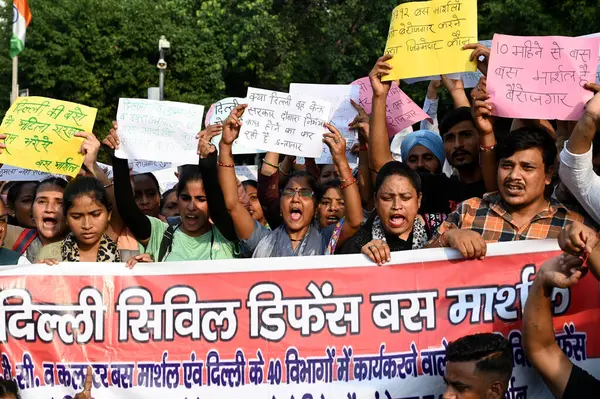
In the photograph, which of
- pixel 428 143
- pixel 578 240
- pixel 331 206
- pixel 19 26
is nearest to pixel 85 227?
pixel 331 206

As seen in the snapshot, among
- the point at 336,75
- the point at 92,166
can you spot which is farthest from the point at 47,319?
the point at 336,75

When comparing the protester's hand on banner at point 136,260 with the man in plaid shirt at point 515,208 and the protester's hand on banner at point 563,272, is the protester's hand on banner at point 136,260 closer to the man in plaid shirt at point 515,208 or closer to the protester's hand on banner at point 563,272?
the man in plaid shirt at point 515,208

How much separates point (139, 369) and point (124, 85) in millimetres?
27456

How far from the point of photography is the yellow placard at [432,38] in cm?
520

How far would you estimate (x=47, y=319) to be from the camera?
4.75 metres

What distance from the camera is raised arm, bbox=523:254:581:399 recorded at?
158 inches

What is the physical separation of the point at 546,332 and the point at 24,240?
3.41 meters

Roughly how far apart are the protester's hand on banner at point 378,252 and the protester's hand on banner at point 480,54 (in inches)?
48.4

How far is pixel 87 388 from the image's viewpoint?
4.59 m

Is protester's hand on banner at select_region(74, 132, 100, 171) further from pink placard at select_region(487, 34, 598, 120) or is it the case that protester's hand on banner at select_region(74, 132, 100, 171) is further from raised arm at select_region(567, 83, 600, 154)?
raised arm at select_region(567, 83, 600, 154)

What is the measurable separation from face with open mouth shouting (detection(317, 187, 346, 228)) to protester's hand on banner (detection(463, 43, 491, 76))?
3.96 feet

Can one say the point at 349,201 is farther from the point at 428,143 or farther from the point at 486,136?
the point at 428,143

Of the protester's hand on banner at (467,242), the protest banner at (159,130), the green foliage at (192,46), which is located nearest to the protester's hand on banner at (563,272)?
the protester's hand on banner at (467,242)

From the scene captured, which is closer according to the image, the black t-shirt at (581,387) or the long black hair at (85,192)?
the black t-shirt at (581,387)
